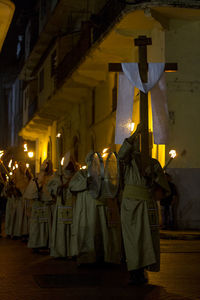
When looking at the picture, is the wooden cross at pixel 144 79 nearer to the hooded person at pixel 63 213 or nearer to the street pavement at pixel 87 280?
the street pavement at pixel 87 280

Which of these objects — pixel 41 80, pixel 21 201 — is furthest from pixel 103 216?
pixel 41 80

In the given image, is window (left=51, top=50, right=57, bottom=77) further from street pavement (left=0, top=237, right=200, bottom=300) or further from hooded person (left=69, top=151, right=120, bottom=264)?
hooded person (left=69, top=151, right=120, bottom=264)

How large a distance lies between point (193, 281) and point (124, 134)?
121 inches

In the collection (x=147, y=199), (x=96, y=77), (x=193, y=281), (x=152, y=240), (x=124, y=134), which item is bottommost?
(x=193, y=281)

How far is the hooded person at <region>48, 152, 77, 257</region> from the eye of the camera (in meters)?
11.8

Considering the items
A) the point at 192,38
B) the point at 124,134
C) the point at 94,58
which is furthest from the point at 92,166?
the point at 94,58

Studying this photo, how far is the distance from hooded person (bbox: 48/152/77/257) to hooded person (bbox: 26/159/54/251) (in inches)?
40.0

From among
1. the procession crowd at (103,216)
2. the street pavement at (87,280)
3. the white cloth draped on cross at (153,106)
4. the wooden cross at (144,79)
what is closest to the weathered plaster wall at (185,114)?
the procession crowd at (103,216)

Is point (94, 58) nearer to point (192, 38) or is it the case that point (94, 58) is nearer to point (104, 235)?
point (192, 38)

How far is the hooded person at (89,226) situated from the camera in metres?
10.3

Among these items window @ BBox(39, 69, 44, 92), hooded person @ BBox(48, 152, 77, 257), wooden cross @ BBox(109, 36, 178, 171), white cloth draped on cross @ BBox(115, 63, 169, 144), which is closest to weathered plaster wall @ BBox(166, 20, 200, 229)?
hooded person @ BBox(48, 152, 77, 257)

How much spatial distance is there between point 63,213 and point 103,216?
168 centimetres

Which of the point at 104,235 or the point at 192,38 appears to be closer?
the point at 104,235

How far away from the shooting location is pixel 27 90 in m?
37.6
